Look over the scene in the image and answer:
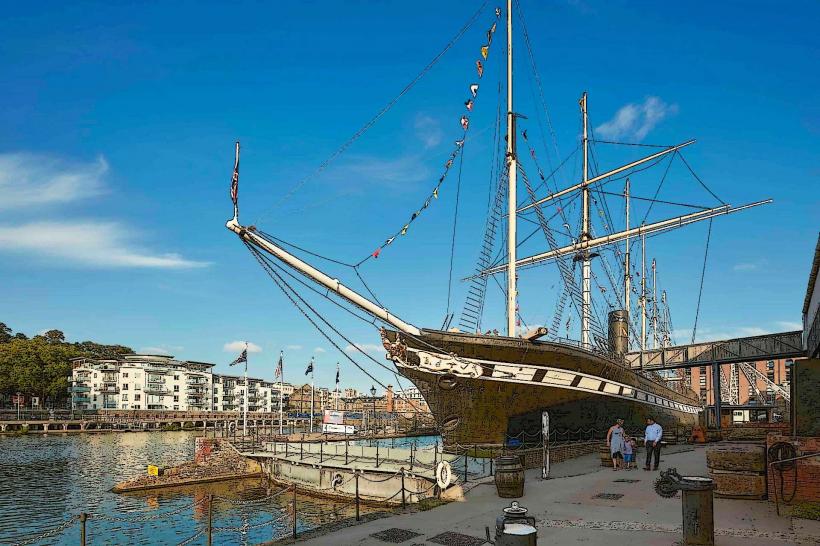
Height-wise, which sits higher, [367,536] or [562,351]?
[562,351]

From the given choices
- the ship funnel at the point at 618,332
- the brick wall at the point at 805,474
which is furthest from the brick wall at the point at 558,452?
the ship funnel at the point at 618,332

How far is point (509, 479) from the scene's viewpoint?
14.5 metres

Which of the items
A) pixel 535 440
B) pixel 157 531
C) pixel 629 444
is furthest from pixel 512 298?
pixel 157 531

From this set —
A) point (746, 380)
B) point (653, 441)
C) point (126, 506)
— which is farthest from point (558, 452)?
point (746, 380)

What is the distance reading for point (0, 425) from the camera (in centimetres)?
8981

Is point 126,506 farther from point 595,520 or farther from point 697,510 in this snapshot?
point 697,510

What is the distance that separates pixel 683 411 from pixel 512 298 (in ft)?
87.8

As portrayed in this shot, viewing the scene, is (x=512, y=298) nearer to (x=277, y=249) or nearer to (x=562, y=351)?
(x=562, y=351)

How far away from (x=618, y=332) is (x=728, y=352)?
9087 millimetres

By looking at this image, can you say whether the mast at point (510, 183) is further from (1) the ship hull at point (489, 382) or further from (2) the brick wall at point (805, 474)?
Result: (2) the brick wall at point (805, 474)

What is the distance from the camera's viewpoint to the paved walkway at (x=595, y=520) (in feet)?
32.3

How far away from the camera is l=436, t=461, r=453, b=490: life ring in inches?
601

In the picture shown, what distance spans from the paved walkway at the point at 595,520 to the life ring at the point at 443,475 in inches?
26.5

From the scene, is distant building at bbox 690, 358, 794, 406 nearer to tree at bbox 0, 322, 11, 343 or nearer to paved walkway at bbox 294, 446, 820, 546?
paved walkway at bbox 294, 446, 820, 546
